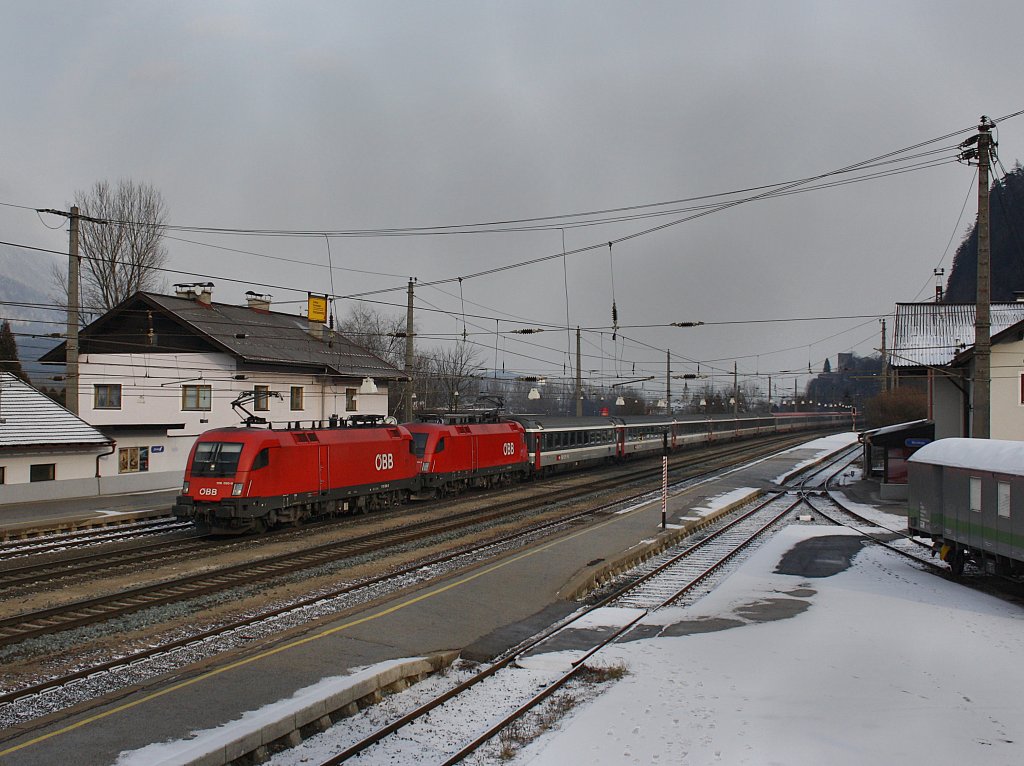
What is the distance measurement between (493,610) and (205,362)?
2574cm

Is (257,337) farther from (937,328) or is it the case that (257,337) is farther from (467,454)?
(937,328)

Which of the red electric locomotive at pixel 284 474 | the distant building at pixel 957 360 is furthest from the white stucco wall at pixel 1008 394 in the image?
the red electric locomotive at pixel 284 474

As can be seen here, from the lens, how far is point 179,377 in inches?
1331

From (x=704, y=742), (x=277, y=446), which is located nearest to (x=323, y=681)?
(x=704, y=742)

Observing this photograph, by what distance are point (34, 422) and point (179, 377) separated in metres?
7.39

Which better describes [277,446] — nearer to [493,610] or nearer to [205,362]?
[493,610]

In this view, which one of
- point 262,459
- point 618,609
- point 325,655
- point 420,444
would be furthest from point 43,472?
point 618,609

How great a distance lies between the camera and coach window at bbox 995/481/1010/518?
14336 millimetres

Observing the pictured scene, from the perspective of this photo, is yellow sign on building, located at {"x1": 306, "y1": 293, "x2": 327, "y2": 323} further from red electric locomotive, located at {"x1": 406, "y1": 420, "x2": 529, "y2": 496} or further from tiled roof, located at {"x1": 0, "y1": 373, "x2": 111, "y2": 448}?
tiled roof, located at {"x1": 0, "y1": 373, "x2": 111, "y2": 448}

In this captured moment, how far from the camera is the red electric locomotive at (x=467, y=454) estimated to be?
90.8ft

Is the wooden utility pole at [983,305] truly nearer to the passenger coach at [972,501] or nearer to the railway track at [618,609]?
the passenger coach at [972,501]

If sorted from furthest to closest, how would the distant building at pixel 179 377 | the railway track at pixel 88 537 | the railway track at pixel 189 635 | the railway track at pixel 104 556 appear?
the distant building at pixel 179 377 → the railway track at pixel 88 537 → the railway track at pixel 104 556 → the railway track at pixel 189 635

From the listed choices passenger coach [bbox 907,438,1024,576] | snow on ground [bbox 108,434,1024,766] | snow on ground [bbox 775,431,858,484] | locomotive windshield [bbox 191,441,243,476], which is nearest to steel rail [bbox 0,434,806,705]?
snow on ground [bbox 108,434,1024,766]

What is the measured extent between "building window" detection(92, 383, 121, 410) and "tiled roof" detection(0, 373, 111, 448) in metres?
3.27
